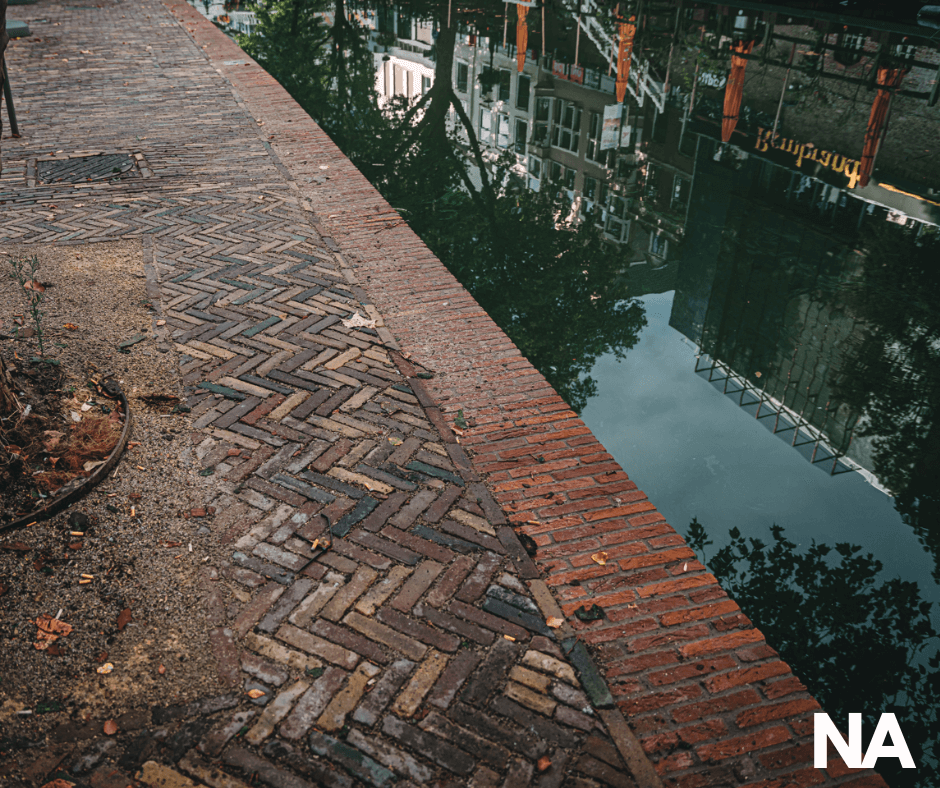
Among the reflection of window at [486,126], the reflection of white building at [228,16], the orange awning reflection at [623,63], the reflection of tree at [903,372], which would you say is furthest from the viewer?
the reflection of white building at [228,16]

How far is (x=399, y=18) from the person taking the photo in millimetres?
20484

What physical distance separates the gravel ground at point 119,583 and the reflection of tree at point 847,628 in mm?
3122

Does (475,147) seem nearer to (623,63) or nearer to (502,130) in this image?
(502,130)

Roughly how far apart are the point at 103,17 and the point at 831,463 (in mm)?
20249

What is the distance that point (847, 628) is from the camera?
13.9ft

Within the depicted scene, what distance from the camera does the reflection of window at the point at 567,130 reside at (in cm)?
1123

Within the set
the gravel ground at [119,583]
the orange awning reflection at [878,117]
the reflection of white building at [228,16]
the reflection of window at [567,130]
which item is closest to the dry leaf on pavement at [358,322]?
the gravel ground at [119,583]

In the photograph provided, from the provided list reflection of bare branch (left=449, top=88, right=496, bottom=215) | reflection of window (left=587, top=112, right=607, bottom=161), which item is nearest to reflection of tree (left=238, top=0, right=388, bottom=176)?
reflection of bare branch (left=449, top=88, right=496, bottom=215)

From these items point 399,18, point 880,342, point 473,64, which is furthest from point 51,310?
point 399,18

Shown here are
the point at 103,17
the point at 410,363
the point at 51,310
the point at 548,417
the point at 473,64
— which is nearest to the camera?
the point at 548,417

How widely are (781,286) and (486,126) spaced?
22.8ft

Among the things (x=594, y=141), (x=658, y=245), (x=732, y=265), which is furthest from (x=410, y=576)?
(x=594, y=141)

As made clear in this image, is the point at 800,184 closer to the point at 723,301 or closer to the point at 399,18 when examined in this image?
the point at 723,301

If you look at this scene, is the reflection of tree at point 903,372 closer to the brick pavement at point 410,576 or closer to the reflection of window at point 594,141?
the brick pavement at point 410,576
